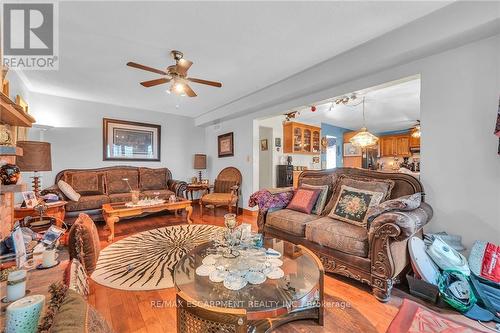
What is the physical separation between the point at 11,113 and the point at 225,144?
12.6ft

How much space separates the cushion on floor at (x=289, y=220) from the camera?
2337mm

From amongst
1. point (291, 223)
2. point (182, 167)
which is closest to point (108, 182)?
point (182, 167)

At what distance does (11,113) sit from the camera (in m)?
1.47

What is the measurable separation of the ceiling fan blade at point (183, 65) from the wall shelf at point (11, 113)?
141cm

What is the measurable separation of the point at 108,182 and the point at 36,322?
406 centimetres

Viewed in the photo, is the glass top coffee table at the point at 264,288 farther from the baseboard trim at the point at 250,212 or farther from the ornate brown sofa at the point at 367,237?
the baseboard trim at the point at 250,212

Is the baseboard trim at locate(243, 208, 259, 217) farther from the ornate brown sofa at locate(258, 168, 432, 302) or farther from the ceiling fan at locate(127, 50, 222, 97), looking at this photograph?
the ceiling fan at locate(127, 50, 222, 97)

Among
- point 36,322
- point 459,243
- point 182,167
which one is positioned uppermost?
point 182,167

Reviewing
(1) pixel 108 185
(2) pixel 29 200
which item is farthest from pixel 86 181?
(2) pixel 29 200

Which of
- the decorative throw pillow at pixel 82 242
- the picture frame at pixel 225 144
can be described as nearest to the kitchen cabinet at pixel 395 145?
the picture frame at pixel 225 144

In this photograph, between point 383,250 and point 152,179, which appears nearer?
point 383,250

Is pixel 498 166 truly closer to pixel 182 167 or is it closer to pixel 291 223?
pixel 291 223

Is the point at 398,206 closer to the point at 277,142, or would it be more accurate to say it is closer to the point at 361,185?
the point at 361,185

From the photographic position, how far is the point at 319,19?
6.21 feet
